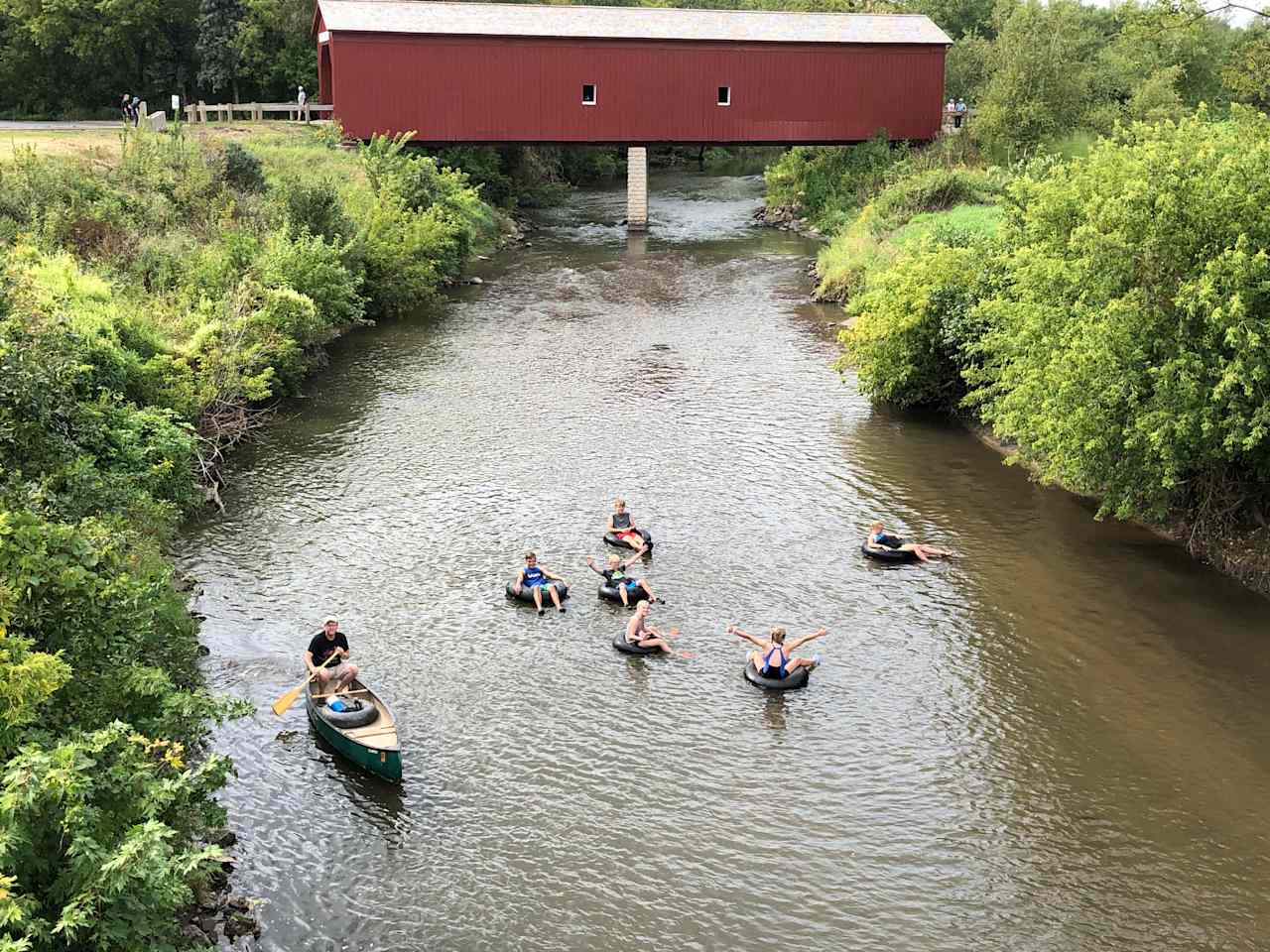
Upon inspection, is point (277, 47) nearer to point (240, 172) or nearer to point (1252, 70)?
point (240, 172)

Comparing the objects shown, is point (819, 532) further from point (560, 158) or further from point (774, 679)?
point (560, 158)

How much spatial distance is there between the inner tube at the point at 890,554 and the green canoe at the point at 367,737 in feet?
30.5

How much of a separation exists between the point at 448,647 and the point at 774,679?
505 centimetres

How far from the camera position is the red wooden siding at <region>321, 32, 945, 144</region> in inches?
1998

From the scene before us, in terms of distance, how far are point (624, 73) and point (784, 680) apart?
4055cm

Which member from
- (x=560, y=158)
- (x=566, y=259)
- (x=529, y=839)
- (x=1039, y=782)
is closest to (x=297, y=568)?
(x=529, y=839)

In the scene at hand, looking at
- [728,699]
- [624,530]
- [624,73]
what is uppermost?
[624,73]

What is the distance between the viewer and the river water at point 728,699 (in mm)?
13500

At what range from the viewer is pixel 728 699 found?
57.7 feet

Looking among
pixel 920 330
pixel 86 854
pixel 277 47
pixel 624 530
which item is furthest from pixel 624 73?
pixel 86 854

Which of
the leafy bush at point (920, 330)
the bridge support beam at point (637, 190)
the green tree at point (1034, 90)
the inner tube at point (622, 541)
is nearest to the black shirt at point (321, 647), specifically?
the inner tube at point (622, 541)

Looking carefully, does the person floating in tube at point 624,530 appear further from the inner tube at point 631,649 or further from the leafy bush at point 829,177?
the leafy bush at point 829,177

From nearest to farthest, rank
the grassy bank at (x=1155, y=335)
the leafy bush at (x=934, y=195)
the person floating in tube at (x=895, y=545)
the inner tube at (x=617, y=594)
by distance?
the grassy bank at (x=1155, y=335)
the inner tube at (x=617, y=594)
the person floating in tube at (x=895, y=545)
the leafy bush at (x=934, y=195)

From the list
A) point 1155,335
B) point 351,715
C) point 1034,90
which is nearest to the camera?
point 351,715
